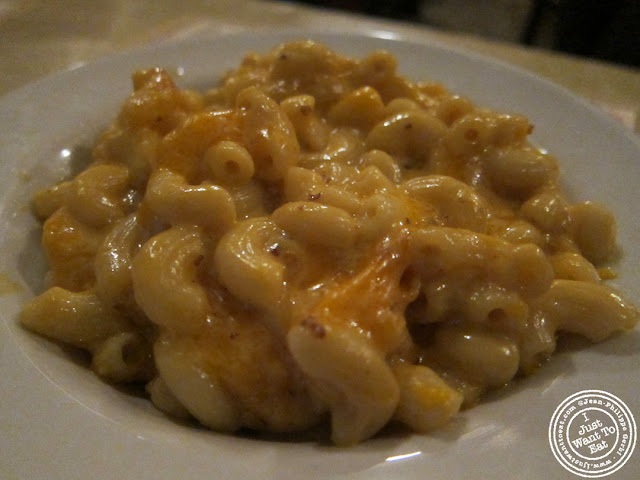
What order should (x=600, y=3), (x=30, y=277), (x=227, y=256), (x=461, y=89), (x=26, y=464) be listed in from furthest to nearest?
(x=600, y=3), (x=461, y=89), (x=30, y=277), (x=227, y=256), (x=26, y=464)

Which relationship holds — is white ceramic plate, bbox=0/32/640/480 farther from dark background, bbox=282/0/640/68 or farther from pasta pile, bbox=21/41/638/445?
dark background, bbox=282/0/640/68

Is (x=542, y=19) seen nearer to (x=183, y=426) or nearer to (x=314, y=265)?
(x=314, y=265)

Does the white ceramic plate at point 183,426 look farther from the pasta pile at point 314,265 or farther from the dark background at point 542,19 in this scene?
the dark background at point 542,19

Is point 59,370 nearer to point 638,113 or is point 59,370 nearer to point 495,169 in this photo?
point 495,169

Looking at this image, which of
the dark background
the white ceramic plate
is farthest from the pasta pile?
the dark background

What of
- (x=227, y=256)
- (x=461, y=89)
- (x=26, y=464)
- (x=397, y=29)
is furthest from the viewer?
(x=397, y=29)

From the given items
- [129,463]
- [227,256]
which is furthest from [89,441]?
[227,256]

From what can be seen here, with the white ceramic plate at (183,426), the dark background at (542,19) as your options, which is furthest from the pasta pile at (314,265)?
the dark background at (542,19)
